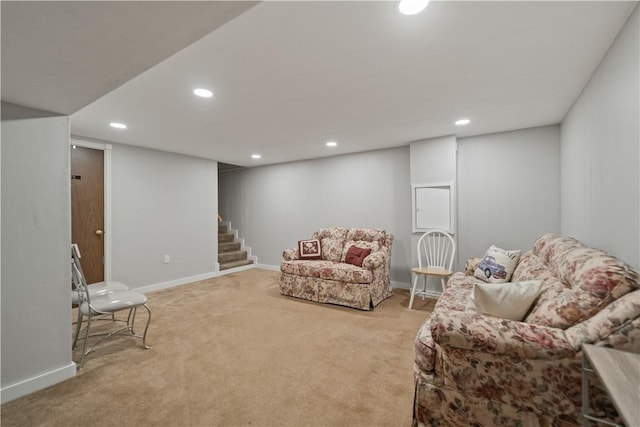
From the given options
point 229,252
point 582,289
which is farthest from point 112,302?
point 229,252

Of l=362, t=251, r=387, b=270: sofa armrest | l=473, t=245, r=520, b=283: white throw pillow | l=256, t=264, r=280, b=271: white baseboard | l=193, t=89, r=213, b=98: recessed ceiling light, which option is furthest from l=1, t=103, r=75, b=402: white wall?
l=256, t=264, r=280, b=271: white baseboard

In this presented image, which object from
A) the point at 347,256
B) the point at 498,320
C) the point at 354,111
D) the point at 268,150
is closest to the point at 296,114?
the point at 354,111

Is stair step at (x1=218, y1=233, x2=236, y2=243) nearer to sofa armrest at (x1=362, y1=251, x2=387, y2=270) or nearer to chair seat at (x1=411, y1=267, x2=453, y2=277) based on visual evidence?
→ sofa armrest at (x1=362, y1=251, x2=387, y2=270)

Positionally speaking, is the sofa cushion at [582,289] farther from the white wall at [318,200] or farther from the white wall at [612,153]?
the white wall at [318,200]

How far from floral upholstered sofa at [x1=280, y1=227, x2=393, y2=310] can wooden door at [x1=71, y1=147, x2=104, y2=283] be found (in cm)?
267

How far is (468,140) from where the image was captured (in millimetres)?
4020

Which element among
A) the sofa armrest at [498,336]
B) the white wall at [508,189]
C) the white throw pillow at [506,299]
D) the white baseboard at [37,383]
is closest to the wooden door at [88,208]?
the white baseboard at [37,383]

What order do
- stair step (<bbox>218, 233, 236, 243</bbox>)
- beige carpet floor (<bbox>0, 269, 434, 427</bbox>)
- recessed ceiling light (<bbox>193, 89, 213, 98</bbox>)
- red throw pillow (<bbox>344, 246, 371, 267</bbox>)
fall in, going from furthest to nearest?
stair step (<bbox>218, 233, 236, 243</bbox>)
red throw pillow (<bbox>344, 246, 371, 267</bbox>)
recessed ceiling light (<bbox>193, 89, 213, 98</bbox>)
beige carpet floor (<bbox>0, 269, 434, 427</bbox>)

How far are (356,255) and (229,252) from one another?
11.2ft

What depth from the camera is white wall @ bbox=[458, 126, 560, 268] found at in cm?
352

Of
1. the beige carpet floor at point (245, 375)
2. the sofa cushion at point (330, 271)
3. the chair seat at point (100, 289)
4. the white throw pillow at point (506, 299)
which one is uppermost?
the white throw pillow at point (506, 299)

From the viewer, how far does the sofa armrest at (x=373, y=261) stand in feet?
12.1

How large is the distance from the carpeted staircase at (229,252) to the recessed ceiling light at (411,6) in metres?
5.39

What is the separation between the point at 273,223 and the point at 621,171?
17.5 feet
